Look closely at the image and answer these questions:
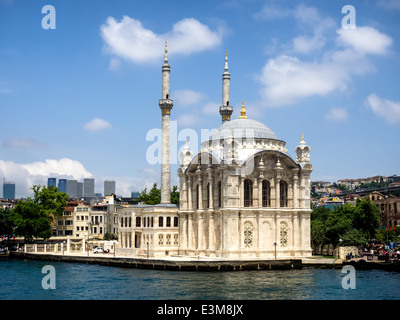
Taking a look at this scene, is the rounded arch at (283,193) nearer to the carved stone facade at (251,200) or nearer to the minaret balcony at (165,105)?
the carved stone facade at (251,200)

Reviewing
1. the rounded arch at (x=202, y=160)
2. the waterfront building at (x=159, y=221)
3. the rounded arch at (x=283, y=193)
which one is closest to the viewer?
the rounded arch at (x=283, y=193)

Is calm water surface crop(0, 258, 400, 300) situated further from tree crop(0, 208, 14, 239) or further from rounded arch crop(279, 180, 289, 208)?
tree crop(0, 208, 14, 239)

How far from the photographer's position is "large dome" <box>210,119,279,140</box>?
212ft

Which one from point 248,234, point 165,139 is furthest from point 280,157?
point 165,139

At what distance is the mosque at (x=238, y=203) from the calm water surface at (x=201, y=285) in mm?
6821

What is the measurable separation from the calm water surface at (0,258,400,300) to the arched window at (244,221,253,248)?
6.06 meters

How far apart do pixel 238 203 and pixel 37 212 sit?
4419 centimetres

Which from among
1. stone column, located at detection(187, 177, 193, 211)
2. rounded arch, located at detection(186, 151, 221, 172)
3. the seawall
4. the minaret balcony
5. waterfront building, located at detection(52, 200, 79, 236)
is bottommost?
the seawall

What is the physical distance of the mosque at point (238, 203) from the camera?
199ft

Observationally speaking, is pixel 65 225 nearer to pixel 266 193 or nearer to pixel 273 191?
pixel 266 193

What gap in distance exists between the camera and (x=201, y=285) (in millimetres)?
45781
